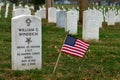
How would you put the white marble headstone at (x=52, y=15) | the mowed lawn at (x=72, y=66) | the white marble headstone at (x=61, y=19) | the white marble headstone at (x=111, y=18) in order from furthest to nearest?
the white marble headstone at (x=52, y=15), the white marble headstone at (x=111, y=18), the white marble headstone at (x=61, y=19), the mowed lawn at (x=72, y=66)

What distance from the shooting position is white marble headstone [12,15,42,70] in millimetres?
9977

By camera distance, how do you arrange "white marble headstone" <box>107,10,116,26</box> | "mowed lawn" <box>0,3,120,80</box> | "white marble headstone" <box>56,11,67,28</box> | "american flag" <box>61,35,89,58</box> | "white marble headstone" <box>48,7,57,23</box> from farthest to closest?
"white marble headstone" <box>48,7,57,23</box>
"white marble headstone" <box>107,10,116,26</box>
"white marble headstone" <box>56,11,67,28</box>
"american flag" <box>61,35,89,58</box>
"mowed lawn" <box>0,3,120,80</box>


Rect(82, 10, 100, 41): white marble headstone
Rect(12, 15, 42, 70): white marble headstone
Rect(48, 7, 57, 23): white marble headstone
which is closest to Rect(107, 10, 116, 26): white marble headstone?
Rect(48, 7, 57, 23): white marble headstone

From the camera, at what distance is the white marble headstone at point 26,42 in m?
9.98

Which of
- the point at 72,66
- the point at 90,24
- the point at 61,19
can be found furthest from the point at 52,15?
the point at 72,66

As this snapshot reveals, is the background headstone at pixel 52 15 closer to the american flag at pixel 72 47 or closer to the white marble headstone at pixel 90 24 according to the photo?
the white marble headstone at pixel 90 24

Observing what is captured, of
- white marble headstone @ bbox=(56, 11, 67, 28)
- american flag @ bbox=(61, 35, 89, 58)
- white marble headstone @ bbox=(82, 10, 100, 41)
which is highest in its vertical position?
american flag @ bbox=(61, 35, 89, 58)

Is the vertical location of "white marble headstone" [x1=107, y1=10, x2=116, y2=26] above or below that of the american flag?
below

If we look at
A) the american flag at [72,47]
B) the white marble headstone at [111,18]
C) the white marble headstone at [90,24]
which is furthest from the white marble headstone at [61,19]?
the american flag at [72,47]

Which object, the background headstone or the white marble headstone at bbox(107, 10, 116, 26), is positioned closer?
the white marble headstone at bbox(107, 10, 116, 26)

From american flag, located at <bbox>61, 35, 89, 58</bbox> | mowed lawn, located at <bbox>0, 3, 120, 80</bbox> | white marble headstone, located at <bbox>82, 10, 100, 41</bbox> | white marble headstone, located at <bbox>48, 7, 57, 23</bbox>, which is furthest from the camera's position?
white marble headstone, located at <bbox>48, 7, 57, 23</bbox>

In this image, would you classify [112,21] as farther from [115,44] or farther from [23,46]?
[23,46]

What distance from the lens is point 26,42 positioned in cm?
1010

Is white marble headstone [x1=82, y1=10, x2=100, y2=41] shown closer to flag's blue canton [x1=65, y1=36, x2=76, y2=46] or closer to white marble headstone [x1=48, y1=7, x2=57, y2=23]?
flag's blue canton [x1=65, y1=36, x2=76, y2=46]
